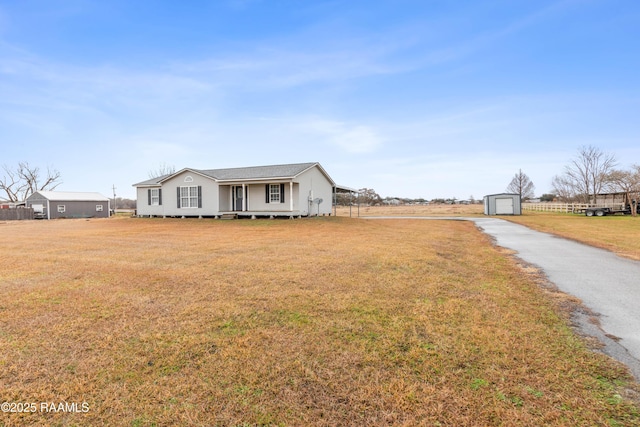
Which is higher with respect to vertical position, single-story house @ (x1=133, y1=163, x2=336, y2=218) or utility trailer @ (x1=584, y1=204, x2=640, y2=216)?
single-story house @ (x1=133, y1=163, x2=336, y2=218)

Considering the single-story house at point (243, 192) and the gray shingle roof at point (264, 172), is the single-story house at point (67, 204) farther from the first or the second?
the gray shingle roof at point (264, 172)

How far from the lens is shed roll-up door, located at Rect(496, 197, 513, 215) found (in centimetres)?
3399

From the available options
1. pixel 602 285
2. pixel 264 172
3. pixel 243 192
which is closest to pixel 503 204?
pixel 264 172

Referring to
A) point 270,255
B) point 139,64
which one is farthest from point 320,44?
point 270,255

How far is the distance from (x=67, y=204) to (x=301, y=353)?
155 feet

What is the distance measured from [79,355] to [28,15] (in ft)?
56.4

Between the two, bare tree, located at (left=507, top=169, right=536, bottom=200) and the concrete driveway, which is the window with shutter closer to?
the concrete driveway

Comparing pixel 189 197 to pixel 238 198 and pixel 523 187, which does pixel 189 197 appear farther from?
pixel 523 187

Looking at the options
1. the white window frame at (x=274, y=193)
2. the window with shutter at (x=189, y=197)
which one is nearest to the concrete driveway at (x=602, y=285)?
the white window frame at (x=274, y=193)

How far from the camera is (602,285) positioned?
5469 millimetres

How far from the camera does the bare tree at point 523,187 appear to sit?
64844mm

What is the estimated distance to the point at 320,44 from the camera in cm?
1803

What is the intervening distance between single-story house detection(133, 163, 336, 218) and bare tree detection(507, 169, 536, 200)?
57231 mm

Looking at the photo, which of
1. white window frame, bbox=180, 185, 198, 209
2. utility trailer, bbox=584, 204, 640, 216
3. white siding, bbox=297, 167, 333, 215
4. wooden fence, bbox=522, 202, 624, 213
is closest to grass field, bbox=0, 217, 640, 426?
white siding, bbox=297, 167, 333, 215
